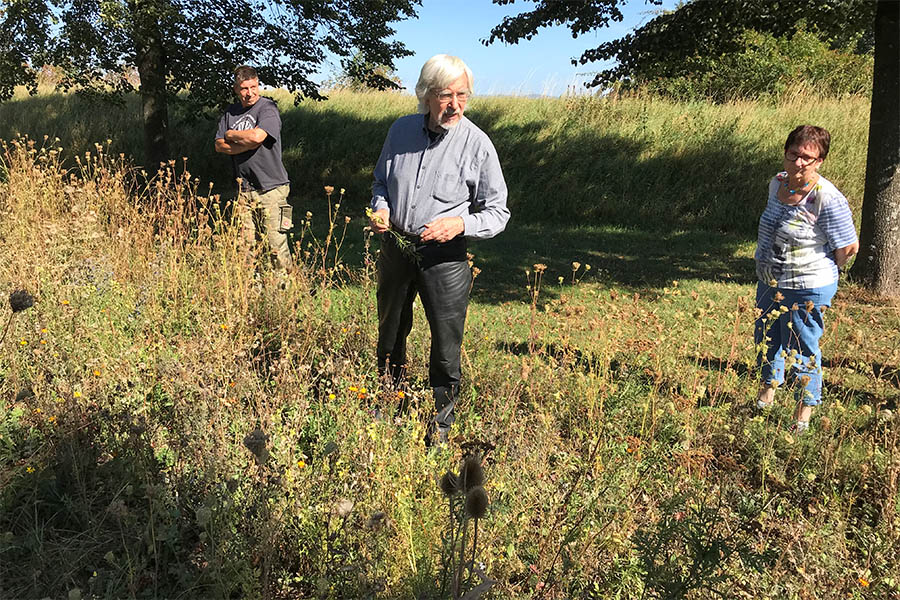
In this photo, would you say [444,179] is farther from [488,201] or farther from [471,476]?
[471,476]

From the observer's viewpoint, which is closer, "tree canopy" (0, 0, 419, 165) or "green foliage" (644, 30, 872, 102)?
"tree canopy" (0, 0, 419, 165)

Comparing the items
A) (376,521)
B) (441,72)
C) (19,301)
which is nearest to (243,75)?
(441,72)

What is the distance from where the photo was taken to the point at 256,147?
19.2 ft

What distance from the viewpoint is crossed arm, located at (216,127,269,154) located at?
221 inches

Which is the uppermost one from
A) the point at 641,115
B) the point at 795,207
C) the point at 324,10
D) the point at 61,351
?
the point at 324,10

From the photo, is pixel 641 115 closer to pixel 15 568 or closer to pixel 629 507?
pixel 629 507

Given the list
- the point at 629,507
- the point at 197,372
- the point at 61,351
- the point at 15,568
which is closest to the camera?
the point at 15,568

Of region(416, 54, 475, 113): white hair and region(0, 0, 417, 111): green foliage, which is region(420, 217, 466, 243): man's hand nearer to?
region(416, 54, 475, 113): white hair

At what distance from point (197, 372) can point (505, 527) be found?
1.77 metres

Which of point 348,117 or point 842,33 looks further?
point 348,117

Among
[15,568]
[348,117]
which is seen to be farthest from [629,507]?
[348,117]

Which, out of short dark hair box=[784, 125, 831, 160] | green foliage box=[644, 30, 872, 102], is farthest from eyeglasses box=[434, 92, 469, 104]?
green foliage box=[644, 30, 872, 102]

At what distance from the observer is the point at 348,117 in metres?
16.0

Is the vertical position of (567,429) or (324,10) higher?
(324,10)
